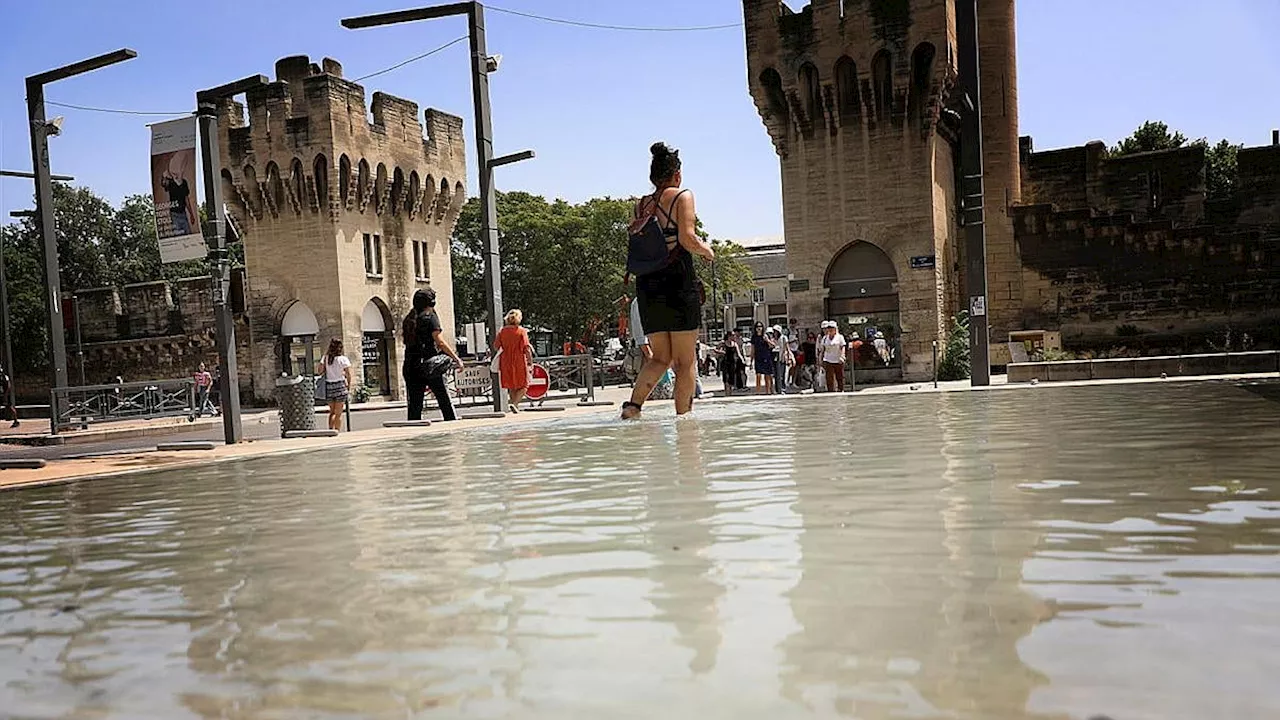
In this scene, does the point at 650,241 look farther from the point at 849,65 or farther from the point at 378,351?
the point at 378,351

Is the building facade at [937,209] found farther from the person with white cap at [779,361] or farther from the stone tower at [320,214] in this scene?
the stone tower at [320,214]

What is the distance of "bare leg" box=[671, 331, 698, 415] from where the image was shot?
8.39m

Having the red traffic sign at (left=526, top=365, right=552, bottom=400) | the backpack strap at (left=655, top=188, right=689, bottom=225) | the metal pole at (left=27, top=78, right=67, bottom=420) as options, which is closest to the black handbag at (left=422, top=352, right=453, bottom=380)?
the red traffic sign at (left=526, top=365, right=552, bottom=400)

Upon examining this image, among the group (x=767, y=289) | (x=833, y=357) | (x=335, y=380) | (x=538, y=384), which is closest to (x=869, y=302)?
(x=833, y=357)

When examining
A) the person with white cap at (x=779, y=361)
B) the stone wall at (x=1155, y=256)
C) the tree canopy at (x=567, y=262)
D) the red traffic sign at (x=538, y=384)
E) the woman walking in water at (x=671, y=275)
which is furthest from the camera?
the tree canopy at (x=567, y=262)

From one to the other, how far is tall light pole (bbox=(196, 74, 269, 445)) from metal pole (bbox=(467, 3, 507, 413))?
4662 mm

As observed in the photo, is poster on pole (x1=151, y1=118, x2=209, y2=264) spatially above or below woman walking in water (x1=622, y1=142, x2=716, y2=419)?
above

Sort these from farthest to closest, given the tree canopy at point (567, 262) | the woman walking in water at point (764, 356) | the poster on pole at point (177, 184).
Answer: the tree canopy at point (567, 262) < the woman walking in water at point (764, 356) < the poster on pole at point (177, 184)

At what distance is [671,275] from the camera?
27.3 feet

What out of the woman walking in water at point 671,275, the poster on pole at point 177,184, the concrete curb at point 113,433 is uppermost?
the poster on pole at point 177,184

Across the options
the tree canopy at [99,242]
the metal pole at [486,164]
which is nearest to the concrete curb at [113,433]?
the metal pole at [486,164]

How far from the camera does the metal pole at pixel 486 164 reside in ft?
56.3

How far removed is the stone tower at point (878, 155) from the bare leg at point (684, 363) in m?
21.4

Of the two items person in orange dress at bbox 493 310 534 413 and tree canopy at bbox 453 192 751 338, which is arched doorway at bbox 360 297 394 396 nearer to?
tree canopy at bbox 453 192 751 338
